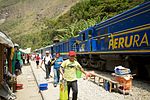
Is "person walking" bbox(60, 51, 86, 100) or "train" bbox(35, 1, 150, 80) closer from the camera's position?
"person walking" bbox(60, 51, 86, 100)

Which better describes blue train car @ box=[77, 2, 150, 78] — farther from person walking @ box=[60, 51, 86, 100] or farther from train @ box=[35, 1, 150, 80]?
person walking @ box=[60, 51, 86, 100]

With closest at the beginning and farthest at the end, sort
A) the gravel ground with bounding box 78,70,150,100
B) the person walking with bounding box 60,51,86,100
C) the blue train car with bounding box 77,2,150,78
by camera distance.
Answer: the person walking with bounding box 60,51,86,100, the gravel ground with bounding box 78,70,150,100, the blue train car with bounding box 77,2,150,78

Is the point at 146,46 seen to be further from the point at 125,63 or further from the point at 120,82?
the point at 125,63

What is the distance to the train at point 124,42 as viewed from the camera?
524 inches

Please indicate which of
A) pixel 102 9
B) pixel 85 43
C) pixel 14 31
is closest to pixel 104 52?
pixel 85 43

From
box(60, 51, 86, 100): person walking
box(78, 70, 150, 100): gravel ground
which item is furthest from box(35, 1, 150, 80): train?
box(60, 51, 86, 100): person walking

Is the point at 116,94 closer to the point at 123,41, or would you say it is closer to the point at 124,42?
the point at 124,42

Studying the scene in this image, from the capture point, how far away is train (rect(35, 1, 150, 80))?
13.3m

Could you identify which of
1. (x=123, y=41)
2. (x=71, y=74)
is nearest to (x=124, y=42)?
(x=123, y=41)

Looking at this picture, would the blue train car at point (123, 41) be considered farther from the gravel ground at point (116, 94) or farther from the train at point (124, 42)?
the gravel ground at point (116, 94)

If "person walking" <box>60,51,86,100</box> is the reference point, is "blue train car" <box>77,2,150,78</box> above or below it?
above

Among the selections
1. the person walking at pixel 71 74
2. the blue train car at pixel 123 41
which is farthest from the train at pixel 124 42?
the person walking at pixel 71 74

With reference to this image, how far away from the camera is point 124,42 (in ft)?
50.5

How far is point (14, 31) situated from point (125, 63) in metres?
174
